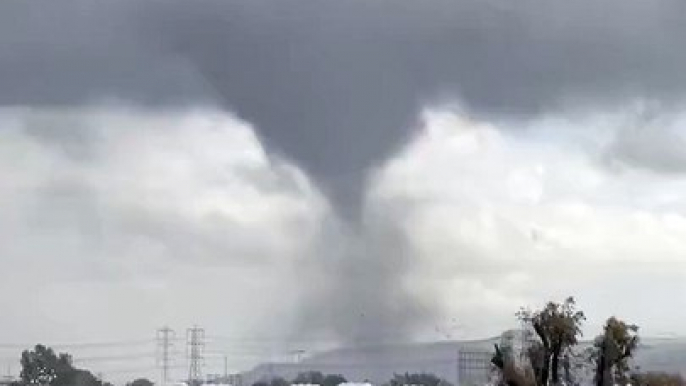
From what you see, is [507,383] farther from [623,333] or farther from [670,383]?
[670,383]

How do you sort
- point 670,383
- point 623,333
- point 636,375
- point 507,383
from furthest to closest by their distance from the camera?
point 670,383, point 636,375, point 623,333, point 507,383

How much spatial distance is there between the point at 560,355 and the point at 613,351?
565cm

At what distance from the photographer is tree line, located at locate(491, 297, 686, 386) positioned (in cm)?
10919

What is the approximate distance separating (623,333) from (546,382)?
36.2 ft

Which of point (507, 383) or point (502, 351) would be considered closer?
point (507, 383)

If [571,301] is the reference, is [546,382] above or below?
below

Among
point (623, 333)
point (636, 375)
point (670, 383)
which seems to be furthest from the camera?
point (670, 383)

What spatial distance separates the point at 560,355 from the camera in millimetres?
112125

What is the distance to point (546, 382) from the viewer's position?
108750 millimetres

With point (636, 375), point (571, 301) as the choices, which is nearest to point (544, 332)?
point (571, 301)

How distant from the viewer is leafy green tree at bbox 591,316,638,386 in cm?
11450

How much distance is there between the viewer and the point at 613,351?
114375 mm

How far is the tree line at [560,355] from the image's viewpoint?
109 m

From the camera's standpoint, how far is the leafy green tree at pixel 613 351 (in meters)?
114
